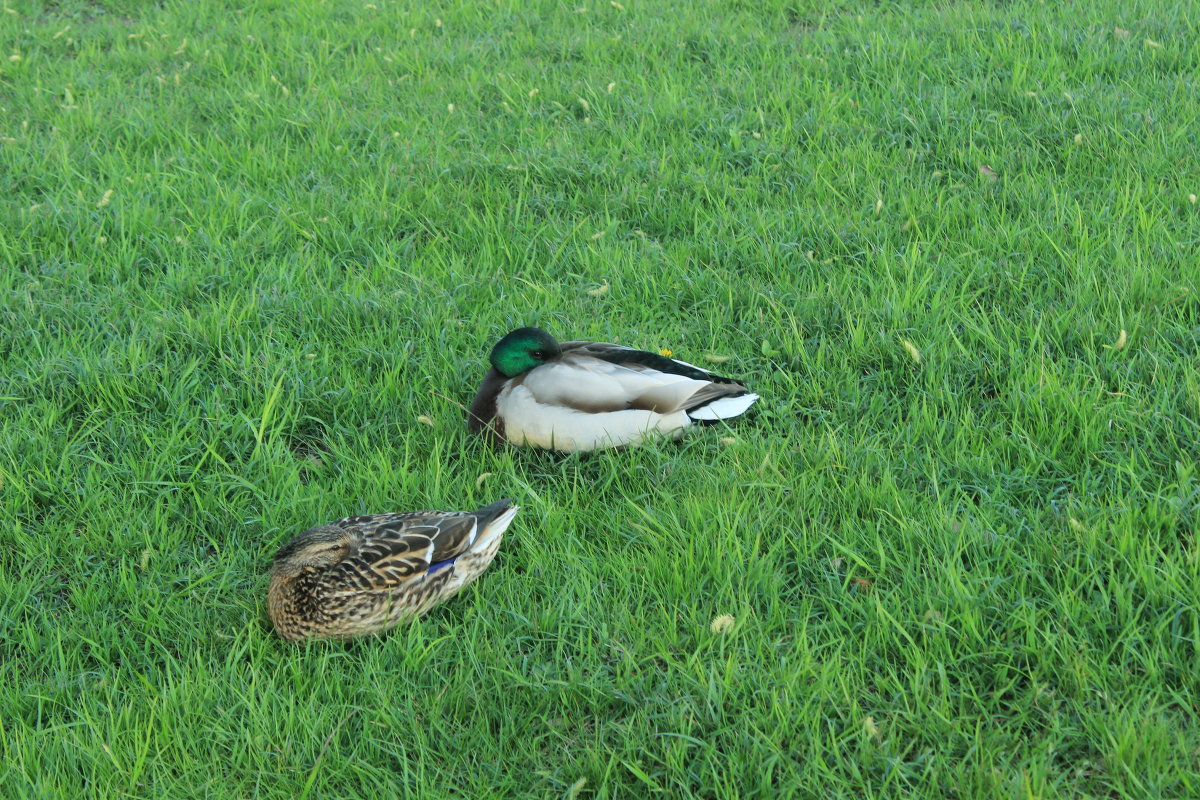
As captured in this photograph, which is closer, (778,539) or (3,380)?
(778,539)

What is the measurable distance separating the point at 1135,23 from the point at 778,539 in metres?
4.53

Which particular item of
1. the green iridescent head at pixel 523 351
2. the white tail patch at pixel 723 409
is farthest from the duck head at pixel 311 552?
the white tail patch at pixel 723 409

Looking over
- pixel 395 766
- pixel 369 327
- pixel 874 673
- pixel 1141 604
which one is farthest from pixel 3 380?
pixel 1141 604

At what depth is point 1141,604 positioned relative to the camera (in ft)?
8.17

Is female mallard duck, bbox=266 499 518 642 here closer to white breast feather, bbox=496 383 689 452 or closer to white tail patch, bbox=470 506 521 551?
white tail patch, bbox=470 506 521 551

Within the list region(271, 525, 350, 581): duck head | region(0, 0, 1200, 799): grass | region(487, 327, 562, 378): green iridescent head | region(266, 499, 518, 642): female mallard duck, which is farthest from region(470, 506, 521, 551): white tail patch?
region(487, 327, 562, 378): green iridescent head

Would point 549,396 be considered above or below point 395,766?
above

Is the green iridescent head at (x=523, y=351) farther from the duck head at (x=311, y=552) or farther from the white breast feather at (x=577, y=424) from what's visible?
the duck head at (x=311, y=552)

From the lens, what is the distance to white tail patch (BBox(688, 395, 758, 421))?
3271 mm

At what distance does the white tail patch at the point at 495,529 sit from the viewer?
9.20 ft

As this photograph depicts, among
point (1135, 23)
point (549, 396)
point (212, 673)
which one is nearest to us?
point (212, 673)

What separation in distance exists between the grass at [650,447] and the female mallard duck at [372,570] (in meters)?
0.09

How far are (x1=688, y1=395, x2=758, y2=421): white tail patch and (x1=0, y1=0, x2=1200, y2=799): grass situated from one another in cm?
10

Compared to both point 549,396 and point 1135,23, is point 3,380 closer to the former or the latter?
point 549,396
